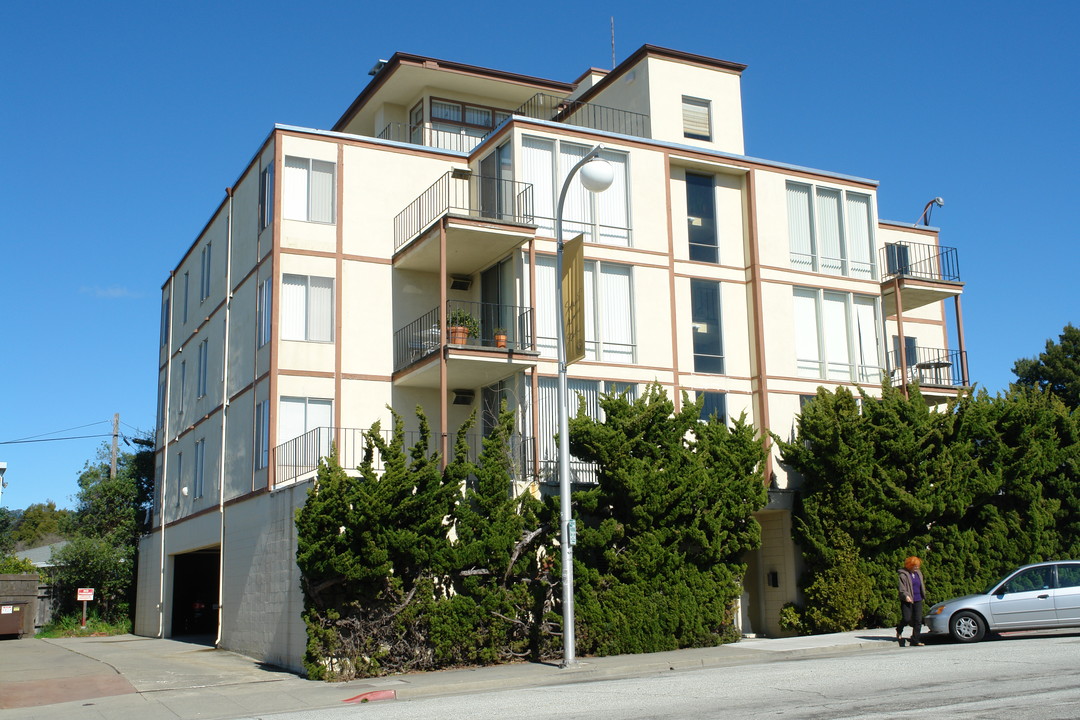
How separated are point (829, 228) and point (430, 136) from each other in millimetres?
11146

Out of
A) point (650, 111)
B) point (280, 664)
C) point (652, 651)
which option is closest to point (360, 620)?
point (280, 664)

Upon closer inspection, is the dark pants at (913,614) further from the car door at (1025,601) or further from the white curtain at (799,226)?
the white curtain at (799,226)

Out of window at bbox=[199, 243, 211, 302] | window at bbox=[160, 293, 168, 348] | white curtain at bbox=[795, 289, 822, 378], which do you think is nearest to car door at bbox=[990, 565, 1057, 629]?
white curtain at bbox=[795, 289, 822, 378]

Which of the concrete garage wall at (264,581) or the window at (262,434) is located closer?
the concrete garage wall at (264,581)

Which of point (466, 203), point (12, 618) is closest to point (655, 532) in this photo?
point (466, 203)

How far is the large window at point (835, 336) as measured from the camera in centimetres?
2703

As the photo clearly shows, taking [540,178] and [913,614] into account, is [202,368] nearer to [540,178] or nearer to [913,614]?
[540,178]

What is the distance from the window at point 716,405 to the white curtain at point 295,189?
10.5 m

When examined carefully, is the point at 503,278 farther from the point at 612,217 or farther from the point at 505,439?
the point at 505,439

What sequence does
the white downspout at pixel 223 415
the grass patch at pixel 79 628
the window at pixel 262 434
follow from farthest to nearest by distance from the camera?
the grass patch at pixel 79 628 < the white downspout at pixel 223 415 < the window at pixel 262 434

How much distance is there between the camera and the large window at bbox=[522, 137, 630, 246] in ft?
81.1

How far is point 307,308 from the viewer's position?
2469 centimetres

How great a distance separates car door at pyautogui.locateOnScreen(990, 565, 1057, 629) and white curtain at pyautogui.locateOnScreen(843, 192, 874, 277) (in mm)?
11194

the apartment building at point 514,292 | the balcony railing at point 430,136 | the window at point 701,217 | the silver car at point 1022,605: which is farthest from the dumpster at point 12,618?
the silver car at point 1022,605
